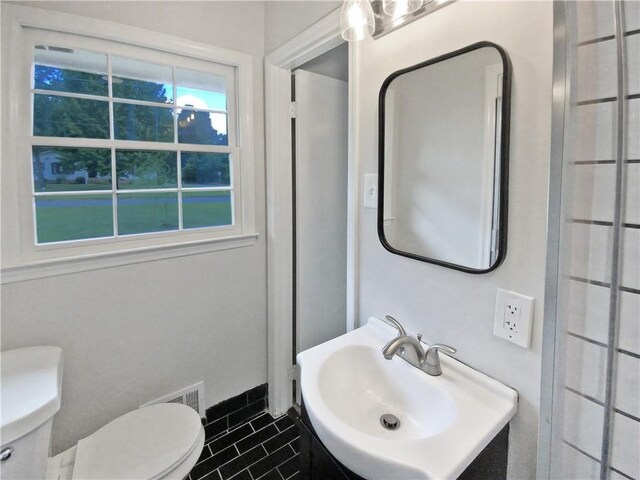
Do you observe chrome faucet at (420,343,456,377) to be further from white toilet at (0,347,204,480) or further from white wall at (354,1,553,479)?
white toilet at (0,347,204,480)

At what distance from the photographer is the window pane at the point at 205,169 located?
5.30 feet

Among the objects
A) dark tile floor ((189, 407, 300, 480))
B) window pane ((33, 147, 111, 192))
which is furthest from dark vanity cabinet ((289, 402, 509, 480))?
window pane ((33, 147, 111, 192))

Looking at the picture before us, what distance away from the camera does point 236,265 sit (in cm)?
178

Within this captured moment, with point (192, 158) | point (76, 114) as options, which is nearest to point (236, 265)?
point (192, 158)

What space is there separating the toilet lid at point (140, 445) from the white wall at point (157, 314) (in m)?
0.28

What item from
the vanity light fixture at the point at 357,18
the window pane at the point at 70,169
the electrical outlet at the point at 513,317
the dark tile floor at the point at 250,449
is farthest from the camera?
the dark tile floor at the point at 250,449

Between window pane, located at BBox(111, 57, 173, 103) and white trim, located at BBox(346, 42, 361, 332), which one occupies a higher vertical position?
window pane, located at BBox(111, 57, 173, 103)

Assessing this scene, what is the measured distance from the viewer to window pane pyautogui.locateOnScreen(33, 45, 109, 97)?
1247mm

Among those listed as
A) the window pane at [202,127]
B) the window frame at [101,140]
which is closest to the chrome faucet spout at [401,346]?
the window frame at [101,140]

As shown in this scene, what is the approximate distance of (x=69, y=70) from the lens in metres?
1.30

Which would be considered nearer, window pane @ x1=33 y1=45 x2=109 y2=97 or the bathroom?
the bathroom

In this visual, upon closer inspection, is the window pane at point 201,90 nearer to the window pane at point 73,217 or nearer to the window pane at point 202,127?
the window pane at point 202,127

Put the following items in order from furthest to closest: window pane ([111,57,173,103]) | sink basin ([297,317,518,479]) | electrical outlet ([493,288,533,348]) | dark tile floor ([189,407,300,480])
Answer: dark tile floor ([189,407,300,480]) < window pane ([111,57,173,103]) < electrical outlet ([493,288,533,348]) < sink basin ([297,317,518,479])

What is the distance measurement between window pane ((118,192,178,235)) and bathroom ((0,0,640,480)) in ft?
0.04
